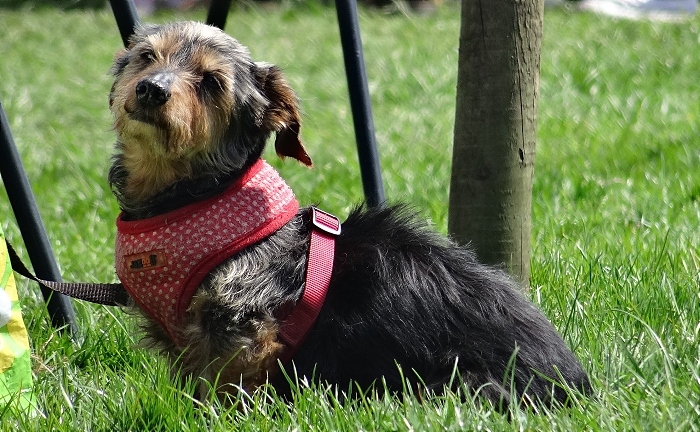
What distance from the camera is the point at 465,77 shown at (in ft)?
11.3

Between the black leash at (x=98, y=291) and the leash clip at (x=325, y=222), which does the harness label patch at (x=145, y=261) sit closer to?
the black leash at (x=98, y=291)

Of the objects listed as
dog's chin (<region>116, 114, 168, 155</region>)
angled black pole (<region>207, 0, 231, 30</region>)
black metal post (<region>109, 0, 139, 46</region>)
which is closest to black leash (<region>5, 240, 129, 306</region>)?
dog's chin (<region>116, 114, 168, 155</region>)

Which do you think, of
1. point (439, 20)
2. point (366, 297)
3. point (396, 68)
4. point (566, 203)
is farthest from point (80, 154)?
point (439, 20)

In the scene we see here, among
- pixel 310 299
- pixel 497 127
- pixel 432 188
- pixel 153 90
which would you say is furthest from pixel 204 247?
pixel 432 188

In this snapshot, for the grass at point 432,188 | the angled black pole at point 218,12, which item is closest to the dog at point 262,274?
the grass at point 432,188

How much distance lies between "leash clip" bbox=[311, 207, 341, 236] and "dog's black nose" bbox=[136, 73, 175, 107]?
63 centimetres

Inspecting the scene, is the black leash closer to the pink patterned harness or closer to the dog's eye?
the pink patterned harness

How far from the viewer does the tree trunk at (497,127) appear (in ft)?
10.9

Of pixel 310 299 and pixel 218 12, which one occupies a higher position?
pixel 218 12

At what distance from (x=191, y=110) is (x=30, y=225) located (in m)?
1.04

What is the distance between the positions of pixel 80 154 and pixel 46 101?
2329mm

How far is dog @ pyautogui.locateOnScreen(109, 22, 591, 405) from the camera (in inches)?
112

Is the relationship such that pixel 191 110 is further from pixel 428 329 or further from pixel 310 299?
pixel 428 329

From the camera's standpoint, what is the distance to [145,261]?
288 centimetres
